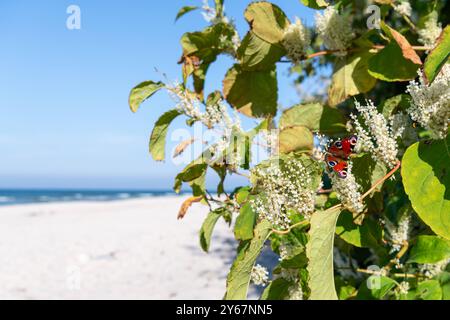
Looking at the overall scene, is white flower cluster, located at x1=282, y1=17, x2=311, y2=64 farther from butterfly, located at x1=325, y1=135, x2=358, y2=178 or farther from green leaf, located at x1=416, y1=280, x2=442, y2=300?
green leaf, located at x1=416, y1=280, x2=442, y2=300

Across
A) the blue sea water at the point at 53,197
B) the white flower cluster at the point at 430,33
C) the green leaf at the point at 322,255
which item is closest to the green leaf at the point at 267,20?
the white flower cluster at the point at 430,33

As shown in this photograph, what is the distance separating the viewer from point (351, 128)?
4.50ft

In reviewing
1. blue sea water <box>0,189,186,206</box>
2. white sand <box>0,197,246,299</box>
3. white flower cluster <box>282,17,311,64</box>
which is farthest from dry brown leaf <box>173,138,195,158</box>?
blue sea water <box>0,189,186,206</box>

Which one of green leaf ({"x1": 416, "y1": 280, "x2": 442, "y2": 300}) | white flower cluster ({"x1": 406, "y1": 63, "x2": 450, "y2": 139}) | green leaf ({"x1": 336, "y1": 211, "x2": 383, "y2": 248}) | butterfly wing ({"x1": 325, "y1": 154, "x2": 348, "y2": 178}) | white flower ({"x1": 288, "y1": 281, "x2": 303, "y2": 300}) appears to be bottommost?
green leaf ({"x1": 416, "y1": 280, "x2": 442, "y2": 300})

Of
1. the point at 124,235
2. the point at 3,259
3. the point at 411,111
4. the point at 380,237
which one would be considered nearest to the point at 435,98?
the point at 411,111

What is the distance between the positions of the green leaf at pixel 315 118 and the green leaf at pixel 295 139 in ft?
0.49

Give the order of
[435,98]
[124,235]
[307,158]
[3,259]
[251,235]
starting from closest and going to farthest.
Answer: [435,98] < [307,158] < [251,235] < [3,259] < [124,235]

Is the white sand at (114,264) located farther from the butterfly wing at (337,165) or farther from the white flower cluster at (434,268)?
the butterfly wing at (337,165)

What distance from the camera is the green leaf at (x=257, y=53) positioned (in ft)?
5.09

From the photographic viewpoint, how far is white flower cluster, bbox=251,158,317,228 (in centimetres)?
107

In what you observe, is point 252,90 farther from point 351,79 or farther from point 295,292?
point 295,292

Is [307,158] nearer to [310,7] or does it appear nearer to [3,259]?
[310,7]

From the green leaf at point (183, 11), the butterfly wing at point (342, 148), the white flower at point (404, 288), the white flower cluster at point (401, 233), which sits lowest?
the white flower at point (404, 288)
